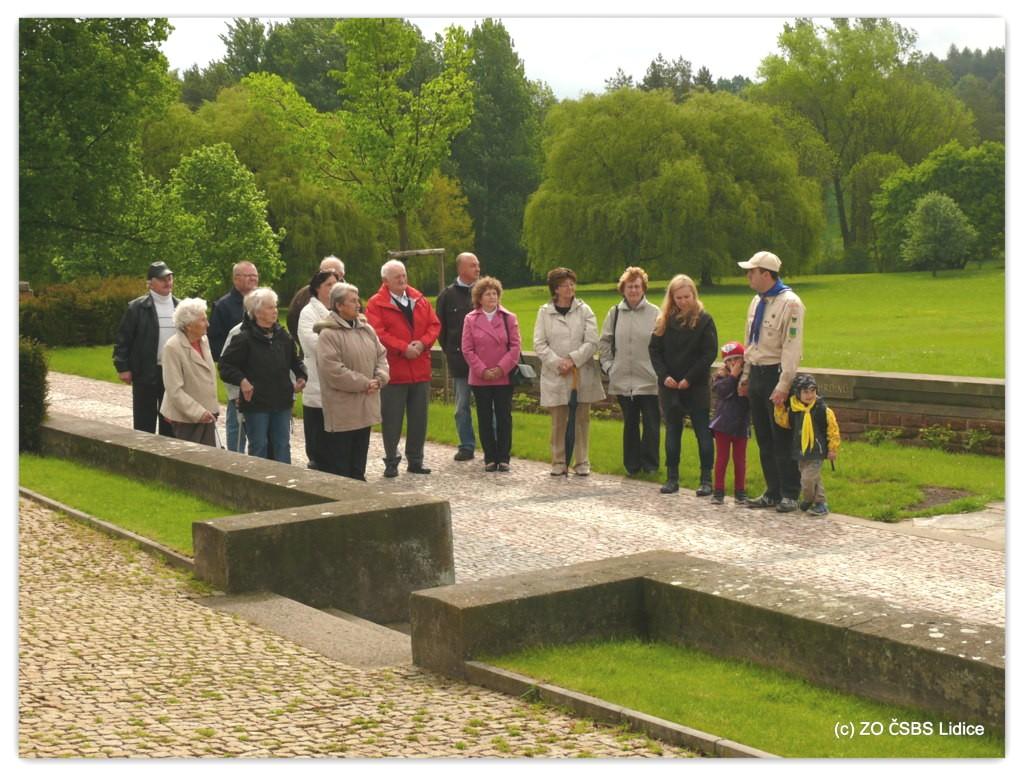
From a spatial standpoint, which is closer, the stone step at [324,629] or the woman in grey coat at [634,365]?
the stone step at [324,629]

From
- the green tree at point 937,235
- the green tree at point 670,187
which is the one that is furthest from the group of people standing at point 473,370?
the green tree at point 670,187

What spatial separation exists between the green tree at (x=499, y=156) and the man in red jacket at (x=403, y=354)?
4.37m

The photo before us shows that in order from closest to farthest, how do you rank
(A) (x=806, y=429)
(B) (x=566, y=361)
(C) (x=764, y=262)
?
(A) (x=806, y=429) < (C) (x=764, y=262) < (B) (x=566, y=361)

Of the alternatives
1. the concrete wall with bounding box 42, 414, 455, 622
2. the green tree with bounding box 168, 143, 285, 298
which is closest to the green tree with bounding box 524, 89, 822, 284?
the green tree with bounding box 168, 143, 285, 298

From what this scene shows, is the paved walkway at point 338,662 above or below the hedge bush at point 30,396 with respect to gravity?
below

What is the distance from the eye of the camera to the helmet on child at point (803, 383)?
10.9 meters

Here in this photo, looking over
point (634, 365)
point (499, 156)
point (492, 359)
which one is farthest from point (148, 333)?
point (499, 156)

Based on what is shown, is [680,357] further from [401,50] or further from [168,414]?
[401,50]

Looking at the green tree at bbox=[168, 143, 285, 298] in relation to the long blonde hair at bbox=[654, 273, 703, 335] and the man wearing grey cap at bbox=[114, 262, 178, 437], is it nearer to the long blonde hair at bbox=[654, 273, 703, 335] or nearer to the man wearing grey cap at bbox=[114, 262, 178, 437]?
the man wearing grey cap at bbox=[114, 262, 178, 437]

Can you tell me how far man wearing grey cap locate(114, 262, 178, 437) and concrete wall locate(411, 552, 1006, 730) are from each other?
7.12 metres

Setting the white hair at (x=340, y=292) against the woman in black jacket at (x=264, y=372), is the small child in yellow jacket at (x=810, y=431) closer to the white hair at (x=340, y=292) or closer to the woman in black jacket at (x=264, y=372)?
the white hair at (x=340, y=292)

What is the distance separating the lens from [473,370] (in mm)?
13812

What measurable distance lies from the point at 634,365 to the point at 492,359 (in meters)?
1.42

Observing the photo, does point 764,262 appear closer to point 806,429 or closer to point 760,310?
point 760,310
